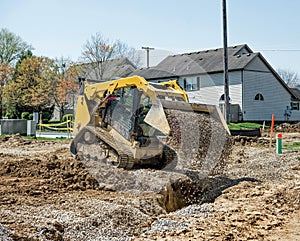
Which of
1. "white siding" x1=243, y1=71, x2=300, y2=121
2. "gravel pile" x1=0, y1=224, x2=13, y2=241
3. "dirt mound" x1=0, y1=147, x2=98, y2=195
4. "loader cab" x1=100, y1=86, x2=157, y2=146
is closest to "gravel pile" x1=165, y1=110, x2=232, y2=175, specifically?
"loader cab" x1=100, y1=86, x2=157, y2=146

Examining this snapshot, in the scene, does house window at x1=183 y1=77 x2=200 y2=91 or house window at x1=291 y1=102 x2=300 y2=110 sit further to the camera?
house window at x1=291 y1=102 x2=300 y2=110

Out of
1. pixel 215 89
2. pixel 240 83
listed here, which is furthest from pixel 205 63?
pixel 240 83

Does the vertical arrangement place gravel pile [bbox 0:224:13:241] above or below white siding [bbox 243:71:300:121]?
below

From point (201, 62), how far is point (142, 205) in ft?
108

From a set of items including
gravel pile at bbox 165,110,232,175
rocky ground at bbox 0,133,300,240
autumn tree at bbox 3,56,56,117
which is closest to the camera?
rocky ground at bbox 0,133,300,240

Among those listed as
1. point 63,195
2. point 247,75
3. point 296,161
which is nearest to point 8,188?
point 63,195

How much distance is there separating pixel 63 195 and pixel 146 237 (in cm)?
204

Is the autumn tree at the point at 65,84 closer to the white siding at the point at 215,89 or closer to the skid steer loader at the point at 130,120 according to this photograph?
the white siding at the point at 215,89

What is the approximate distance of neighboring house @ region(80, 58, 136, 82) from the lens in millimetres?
41281

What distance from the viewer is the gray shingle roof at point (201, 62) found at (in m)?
35.8

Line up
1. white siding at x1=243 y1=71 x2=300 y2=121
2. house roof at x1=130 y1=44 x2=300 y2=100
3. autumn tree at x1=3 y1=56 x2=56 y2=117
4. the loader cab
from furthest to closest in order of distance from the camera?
autumn tree at x1=3 y1=56 x2=56 y2=117
house roof at x1=130 y1=44 x2=300 y2=100
white siding at x1=243 y1=71 x2=300 y2=121
the loader cab

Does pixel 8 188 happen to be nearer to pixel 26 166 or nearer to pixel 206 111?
pixel 26 166

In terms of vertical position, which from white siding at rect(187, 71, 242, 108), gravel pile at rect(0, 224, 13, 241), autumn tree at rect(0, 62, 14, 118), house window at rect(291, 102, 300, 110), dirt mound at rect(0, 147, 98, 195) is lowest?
gravel pile at rect(0, 224, 13, 241)

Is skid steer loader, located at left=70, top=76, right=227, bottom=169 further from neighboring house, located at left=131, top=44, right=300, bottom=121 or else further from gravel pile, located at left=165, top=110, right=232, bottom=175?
neighboring house, located at left=131, top=44, right=300, bottom=121
